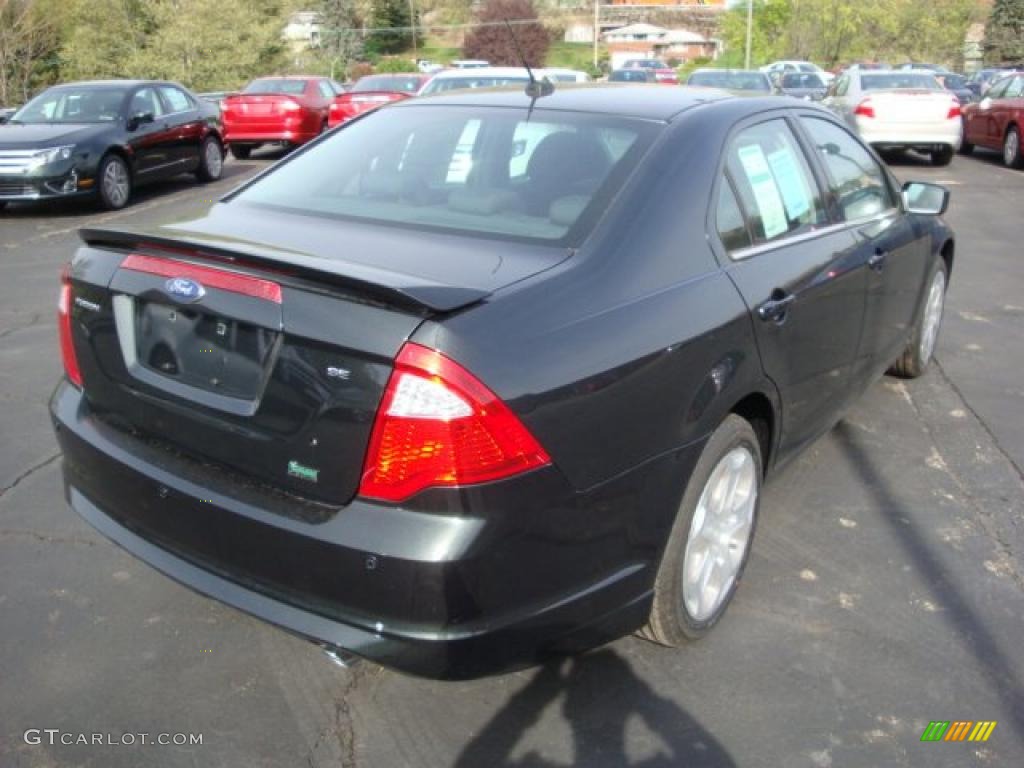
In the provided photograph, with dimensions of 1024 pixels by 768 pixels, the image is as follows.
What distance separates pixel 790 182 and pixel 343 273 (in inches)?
77.2

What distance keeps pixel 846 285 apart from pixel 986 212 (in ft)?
30.4

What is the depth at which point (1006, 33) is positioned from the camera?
59031 millimetres

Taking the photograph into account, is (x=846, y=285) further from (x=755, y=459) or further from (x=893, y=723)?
(x=893, y=723)

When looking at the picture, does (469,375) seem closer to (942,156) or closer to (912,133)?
(912,133)

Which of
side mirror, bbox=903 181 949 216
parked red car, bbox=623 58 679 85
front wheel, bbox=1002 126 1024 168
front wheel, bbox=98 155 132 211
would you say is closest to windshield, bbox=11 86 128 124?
front wheel, bbox=98 155 132 211

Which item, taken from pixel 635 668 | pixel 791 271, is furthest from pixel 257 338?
pixel 791 271

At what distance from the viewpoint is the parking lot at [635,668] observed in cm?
256

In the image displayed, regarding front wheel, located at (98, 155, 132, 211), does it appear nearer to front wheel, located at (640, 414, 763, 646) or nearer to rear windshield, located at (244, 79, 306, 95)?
rear windshield, located at (244, 79, 306, 95)

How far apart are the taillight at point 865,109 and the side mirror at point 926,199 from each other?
11.9 metres

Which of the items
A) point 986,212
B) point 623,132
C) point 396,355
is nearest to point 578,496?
point 396,355

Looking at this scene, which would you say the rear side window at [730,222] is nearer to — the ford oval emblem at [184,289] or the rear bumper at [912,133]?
the ford oval emblem at [184,289]

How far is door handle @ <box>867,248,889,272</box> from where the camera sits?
3.92 metres

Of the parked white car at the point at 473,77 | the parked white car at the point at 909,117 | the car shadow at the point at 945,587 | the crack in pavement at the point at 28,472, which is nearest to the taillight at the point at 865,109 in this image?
the parked white car at the point at 909,117

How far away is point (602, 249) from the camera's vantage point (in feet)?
8.39
